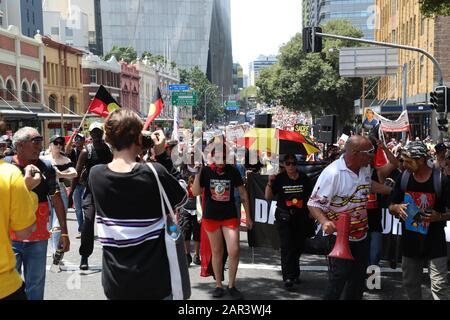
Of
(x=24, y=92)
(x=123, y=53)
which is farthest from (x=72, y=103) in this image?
(x=123, y=53)

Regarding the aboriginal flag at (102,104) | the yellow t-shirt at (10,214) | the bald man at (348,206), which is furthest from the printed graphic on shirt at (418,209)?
the aboriginal flag at (102,104)

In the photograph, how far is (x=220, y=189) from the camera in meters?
6.44

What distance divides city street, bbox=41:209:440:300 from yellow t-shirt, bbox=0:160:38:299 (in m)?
3.15

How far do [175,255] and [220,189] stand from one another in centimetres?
309

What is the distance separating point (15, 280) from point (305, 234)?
4375 millimetres

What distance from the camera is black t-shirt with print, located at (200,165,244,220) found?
639 centimetres

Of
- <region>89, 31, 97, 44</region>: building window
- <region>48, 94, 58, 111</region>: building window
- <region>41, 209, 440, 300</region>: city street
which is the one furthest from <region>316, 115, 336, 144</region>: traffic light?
<region>89, 31, 97, 44</region>: building window

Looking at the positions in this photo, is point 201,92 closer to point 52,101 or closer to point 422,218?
point 52,101

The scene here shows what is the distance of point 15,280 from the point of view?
3316mm

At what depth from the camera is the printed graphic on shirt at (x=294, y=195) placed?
7004 millimetres

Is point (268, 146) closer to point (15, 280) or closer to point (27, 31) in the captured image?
point (15, 280)

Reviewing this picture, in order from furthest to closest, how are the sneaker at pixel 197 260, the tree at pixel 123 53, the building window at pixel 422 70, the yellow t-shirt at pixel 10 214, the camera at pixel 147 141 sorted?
the tree at pixel 123 53 → the building window at pixel 422 70 → the sneaker at pixel 197 260 → the camera at pixel 147 141 → the yellow t-shirt at pixel 10 214

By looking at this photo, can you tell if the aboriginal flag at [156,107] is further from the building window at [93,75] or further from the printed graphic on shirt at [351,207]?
the building window at [93,75]

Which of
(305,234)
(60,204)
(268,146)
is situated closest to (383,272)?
(305,234)
